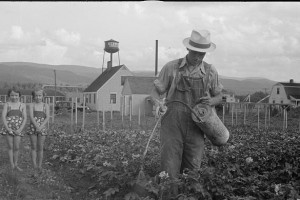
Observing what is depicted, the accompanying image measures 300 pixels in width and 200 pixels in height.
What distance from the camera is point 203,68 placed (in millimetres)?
4652

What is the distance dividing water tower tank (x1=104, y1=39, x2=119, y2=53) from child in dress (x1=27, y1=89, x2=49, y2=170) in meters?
40.9

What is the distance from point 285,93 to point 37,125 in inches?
1872

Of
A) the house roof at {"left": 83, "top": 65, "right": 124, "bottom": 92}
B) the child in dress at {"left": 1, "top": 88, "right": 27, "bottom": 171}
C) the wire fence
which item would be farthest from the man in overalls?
the house roof at {"left": 83, "top": 65, "right": 124, "bottom": 92}

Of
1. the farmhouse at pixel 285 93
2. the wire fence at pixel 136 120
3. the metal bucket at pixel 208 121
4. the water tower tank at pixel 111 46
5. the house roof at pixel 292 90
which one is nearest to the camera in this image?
the metal bucket at pixel 208 121

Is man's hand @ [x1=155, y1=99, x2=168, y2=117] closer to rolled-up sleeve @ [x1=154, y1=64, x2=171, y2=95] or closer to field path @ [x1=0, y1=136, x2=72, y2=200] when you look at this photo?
rolled-up sleeve @ [x1=154, y1=64, x2=171, y2=95]

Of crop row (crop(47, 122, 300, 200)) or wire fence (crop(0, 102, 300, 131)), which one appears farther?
wire fence (crop(0, 102, 300, 131))

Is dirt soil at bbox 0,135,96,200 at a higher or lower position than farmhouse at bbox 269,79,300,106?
lower

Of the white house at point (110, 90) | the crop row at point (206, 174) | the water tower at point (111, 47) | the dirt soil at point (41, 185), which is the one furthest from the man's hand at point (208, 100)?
the water tower at point (111, 47)

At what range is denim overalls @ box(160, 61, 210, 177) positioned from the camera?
4640mm

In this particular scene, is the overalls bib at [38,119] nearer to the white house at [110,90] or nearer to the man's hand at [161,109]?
the man's hand at [161,109]

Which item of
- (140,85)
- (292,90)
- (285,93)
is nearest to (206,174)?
(140,85)

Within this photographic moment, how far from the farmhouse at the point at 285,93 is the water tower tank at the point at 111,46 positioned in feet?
65.3

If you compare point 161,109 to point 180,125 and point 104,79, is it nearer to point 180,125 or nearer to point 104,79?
point 180,125

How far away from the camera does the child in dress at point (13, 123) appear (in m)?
6.75
